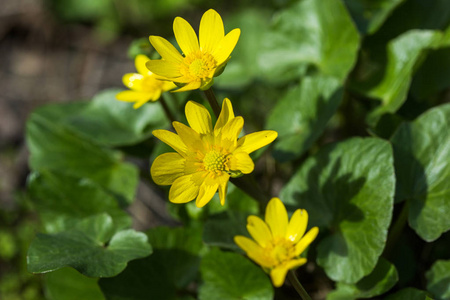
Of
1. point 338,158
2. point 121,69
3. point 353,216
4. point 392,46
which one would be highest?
point 392,46

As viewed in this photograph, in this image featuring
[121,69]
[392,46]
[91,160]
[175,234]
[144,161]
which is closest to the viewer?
[175,234]

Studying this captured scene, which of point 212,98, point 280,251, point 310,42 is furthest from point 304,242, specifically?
point 310,42

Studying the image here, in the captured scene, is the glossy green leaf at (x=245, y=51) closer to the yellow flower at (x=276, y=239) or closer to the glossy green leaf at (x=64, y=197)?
the glossy green leaf at (x=64, y=197)

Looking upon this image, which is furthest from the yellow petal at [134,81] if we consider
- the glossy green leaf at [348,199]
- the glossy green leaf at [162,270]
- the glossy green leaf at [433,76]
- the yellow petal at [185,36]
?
the glossy green leaf at [433,76]

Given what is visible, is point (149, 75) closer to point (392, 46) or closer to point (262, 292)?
point (262, 292)

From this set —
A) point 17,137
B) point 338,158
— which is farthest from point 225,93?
point 17,137
